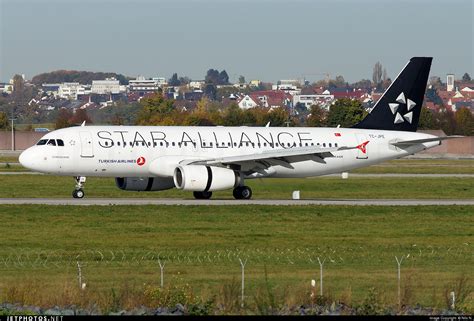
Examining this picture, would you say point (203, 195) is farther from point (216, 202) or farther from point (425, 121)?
point (425, 121)

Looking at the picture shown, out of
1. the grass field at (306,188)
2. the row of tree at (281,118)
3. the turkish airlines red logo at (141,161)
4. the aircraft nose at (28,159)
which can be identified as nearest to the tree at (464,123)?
the row of tree at (281,118)

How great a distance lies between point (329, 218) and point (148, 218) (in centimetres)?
719

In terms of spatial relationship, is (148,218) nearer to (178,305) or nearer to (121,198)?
(121,198)

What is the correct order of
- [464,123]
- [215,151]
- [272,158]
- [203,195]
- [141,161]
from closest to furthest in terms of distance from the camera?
1. [141,161]
2. [272,158]
3. [203,195]
4. [215,151]
5. [464,123]

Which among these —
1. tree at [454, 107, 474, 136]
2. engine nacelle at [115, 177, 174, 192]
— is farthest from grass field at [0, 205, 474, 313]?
tree at [454, 107, 474, 136]

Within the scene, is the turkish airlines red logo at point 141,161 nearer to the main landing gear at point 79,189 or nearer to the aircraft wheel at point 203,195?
the main landing gear at point 79,189

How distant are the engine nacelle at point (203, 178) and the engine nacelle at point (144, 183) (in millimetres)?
2279

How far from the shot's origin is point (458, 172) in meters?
89.4

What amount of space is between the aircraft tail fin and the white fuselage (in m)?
0.91

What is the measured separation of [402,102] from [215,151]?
446 inches

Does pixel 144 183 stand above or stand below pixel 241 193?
above

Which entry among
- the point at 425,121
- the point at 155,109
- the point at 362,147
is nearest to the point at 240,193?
the point at 362,147

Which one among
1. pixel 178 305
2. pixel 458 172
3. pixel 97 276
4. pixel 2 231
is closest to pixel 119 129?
pixel 2 231

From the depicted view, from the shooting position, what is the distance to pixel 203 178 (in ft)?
174
